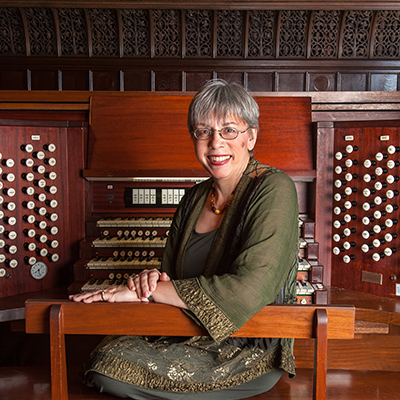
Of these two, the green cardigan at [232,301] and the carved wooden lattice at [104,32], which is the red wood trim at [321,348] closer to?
the green cardigan at [232,301]

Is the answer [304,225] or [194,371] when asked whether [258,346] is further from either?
[304,225]

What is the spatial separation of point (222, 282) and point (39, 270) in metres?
2.20

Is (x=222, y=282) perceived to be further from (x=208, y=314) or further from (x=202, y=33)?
(x=202, y=33)

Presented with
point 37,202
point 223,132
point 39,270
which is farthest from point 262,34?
point 39,270

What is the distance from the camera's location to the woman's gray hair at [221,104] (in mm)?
1900

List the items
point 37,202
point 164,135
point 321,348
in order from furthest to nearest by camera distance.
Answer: point 164,135, point 37,202, point 321,348

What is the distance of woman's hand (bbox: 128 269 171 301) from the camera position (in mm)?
1549

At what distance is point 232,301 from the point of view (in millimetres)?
1485

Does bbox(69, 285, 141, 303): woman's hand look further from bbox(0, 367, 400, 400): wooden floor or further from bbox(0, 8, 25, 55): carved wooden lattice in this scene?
bbox(0, 8, 25, 55): carved wooden lattice

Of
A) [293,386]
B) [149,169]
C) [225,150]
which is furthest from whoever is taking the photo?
[149,169]

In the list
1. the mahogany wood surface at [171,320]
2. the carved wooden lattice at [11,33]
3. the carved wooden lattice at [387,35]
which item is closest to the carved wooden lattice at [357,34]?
the carved wooden lattice at [387,35]

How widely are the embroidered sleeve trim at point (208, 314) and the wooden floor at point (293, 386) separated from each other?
51cm

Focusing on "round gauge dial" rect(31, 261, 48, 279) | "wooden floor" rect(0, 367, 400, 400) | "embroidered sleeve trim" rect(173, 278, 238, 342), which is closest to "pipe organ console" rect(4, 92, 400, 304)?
"round gauge dial" rect(31, 261, 48, 279)

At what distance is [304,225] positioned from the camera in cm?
330
